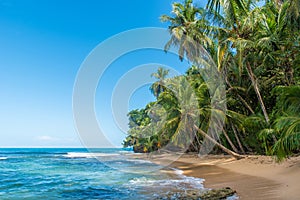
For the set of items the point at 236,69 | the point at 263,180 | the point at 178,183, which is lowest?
the point at 178,183

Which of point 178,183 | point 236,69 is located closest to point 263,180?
point 178,183

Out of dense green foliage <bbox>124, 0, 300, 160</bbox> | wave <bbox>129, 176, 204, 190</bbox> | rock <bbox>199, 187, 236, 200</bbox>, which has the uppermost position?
dense green foliage <bbox>124, 0, 300, 160</bbox>

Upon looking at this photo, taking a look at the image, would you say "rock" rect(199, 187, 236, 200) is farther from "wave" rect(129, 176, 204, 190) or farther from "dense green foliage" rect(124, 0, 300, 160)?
"dense green foliage" rect(124, 0, 300, 160)

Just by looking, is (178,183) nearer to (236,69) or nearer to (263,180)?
(263,180)

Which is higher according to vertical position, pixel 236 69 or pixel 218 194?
pixel 236 69

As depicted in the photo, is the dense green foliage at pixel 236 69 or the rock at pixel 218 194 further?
the dense green foliage at pixel 236 69

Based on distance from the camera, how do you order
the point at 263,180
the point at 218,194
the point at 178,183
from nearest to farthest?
the point at 218,194, the point at 263,180, the point at 178,183

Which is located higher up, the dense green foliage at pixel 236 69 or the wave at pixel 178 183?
the dense green foliage at pixel 236 69

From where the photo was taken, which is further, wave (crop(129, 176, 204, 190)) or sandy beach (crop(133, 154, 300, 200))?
wave (crop(129, 176, 204, 190))

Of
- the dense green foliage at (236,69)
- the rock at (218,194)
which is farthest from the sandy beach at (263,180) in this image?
the dense green foliage at (236,69)

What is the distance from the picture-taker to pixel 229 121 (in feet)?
59.0

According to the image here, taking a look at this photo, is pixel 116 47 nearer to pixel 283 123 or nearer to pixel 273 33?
pixel 273 33

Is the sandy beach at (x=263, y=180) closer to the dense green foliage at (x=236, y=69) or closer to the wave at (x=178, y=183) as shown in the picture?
the wave at (x=178, y=183)

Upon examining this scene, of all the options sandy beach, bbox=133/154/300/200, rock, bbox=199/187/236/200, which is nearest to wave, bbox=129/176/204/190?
sandy beach, bbox=133/154/300/200
